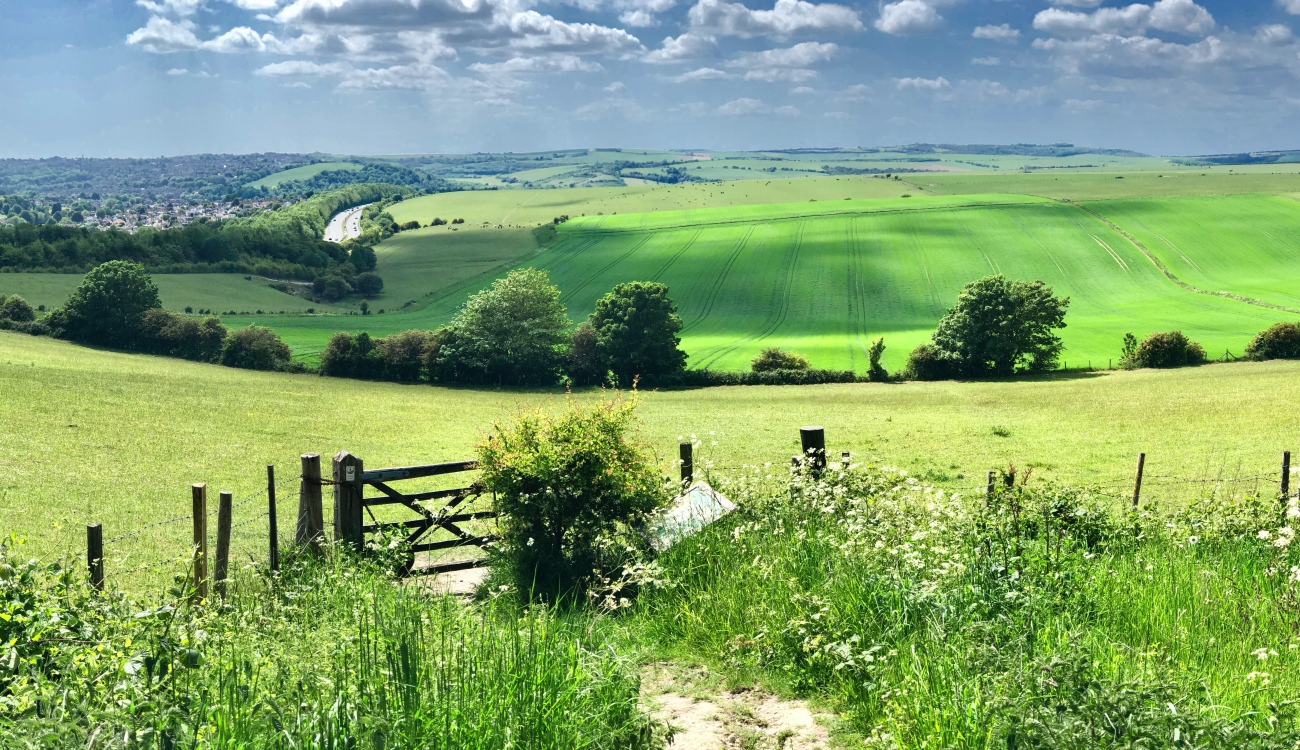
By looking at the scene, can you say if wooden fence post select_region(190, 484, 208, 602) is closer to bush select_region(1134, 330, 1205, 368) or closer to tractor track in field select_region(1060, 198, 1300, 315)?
bush select_region(1134, 330, 1205, 368)

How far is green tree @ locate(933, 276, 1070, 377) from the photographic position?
62.3m

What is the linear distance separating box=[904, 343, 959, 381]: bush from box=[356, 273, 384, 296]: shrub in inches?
2676

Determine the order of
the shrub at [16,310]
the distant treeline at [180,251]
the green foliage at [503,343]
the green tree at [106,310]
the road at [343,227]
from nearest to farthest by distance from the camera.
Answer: the green foliage at [503,343], the green tree at [106,310], the shrub at [16,310], the distant treeline at [180,251], the road at [343,227]

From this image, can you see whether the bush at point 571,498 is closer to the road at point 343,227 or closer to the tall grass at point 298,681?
the tall grass at point 298,681

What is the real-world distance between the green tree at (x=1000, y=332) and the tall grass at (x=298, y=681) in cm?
5967

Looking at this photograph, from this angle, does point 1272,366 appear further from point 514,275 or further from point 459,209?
point 459,209

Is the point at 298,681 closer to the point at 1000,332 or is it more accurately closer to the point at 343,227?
the point at 1000,332

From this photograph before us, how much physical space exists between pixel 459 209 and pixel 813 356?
136 meters

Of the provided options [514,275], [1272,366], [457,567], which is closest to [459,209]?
[514,275]

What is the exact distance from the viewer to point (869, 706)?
6797 mm

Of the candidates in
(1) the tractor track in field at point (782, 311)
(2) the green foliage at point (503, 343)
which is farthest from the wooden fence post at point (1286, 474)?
(1) the tractor track in field at point (782, 311)

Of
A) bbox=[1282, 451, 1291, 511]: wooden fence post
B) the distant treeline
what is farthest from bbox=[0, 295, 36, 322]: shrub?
bbox=[1282, 451, 1291, 511]: wooden fence post

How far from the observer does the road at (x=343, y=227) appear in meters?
161

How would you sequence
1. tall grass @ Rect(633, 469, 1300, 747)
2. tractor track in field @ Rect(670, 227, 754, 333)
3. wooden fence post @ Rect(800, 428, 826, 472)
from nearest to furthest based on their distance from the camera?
tall grass @ Rect(633, 469, 1300, 747)
wooden fence post @ Rect(800, 428, 826, 472)
tractor track in field @ Rect(670, 227, 754, 333)
